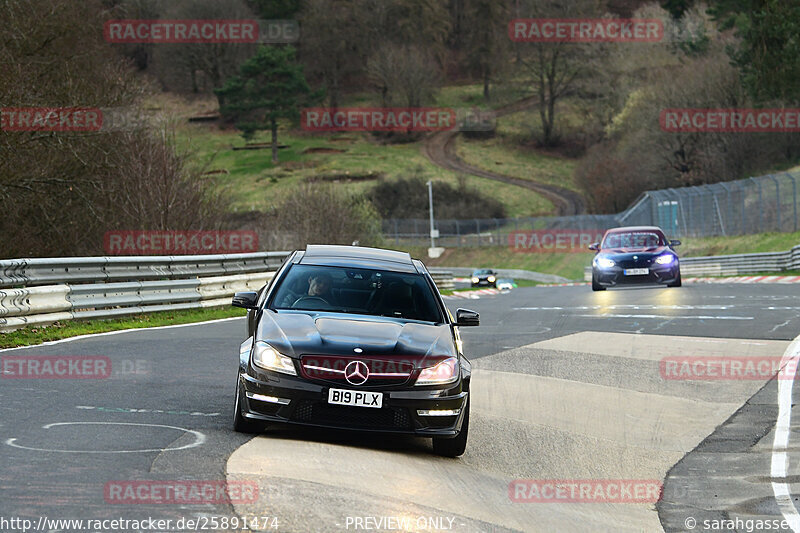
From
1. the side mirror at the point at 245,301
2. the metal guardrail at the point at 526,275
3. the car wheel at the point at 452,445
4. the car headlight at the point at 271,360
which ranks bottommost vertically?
the metal guardrail at the point at 526,275

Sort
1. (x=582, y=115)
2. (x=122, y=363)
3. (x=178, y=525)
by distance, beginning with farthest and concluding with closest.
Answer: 1. (x=582, y=115)
2. (x=122, y=363)
3. (x=178, y=525)

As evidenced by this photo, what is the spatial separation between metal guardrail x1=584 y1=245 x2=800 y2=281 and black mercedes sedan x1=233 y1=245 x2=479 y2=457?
3183 centimetres

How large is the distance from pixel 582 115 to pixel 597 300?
333ft

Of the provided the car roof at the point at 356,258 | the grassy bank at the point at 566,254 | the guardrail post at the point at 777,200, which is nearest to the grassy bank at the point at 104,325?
the car roof at the point at 356,258

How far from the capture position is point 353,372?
7.86 meters

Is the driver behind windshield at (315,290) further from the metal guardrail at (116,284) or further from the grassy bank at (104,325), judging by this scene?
the metal guardrail at (116,284)

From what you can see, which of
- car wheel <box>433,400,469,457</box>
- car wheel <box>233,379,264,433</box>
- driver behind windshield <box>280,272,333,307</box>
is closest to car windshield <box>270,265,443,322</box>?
driver behind windshield <box>280,272,333,307</box>

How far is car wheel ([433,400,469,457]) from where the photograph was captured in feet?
27.2

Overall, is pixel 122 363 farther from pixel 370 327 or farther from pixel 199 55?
pixel 199 55

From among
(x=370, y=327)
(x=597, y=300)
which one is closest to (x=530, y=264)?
(x=597, y=300)

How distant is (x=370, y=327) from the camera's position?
8.51 metres

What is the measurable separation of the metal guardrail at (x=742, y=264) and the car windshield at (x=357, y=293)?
3107 cm

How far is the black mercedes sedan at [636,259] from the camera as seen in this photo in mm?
27297

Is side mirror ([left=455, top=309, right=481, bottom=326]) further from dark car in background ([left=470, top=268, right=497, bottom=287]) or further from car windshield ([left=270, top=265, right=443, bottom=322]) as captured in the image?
dark car in background ([left=470, top=268, right=497, bottom=287])
